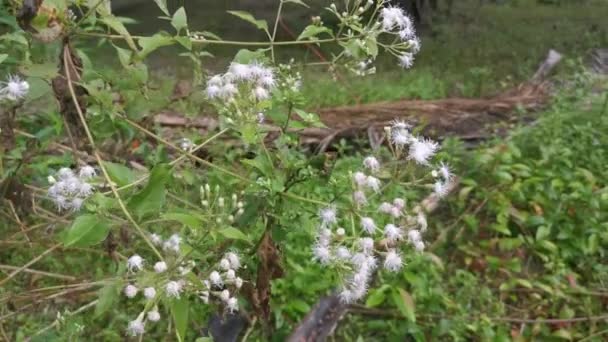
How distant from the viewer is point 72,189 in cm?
94

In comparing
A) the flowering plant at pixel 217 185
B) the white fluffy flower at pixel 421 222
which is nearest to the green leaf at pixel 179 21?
the flowering plant at pixel 217 185

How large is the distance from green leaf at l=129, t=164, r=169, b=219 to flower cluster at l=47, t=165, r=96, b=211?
0.08 m

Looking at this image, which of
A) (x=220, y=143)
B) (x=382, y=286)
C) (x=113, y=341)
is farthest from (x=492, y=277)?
(x=113, y=341)

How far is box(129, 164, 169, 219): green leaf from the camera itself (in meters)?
0.90

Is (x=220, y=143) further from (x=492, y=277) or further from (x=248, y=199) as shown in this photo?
(x=248, y=199)

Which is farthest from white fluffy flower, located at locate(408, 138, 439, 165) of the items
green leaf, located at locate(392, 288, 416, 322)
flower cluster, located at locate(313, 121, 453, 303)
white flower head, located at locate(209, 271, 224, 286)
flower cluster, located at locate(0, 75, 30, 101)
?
green leaf, located at locate(392, 288, 416, 322)

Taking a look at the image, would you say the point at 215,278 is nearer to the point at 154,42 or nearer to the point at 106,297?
the point at 106,297

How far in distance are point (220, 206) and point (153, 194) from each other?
14 centimetres

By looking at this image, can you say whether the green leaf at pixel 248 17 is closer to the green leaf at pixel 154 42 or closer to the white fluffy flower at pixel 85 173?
the green leaf at pixel 154 42

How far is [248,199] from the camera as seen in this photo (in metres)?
1.08

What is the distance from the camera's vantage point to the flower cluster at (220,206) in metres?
0.98

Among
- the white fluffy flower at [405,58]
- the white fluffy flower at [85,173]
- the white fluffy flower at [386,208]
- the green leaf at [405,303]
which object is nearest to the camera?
the white fluffy flower at [85,173]

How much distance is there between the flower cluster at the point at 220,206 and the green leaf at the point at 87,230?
153mm

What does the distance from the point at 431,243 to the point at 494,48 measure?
12.2ft
